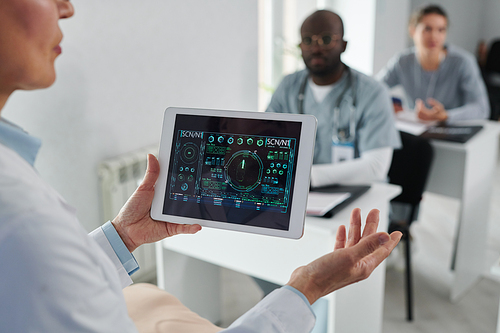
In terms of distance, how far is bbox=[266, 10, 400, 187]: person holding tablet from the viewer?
4.07ft

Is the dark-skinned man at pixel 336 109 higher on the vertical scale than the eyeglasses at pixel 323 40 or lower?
lower

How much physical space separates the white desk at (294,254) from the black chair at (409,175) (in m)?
0.44

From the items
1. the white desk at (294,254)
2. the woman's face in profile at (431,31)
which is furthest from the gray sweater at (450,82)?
the white desk at (294,254)

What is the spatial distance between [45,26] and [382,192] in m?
1.16

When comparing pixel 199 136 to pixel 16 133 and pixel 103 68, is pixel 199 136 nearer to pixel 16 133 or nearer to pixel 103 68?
pixel 16 133

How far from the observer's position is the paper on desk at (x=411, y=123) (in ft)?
7.32

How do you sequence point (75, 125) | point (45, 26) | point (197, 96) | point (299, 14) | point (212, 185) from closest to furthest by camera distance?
point (45, 26)
point (212, 185)
point (75, 125)
point (197, 96)
point (299, 14)

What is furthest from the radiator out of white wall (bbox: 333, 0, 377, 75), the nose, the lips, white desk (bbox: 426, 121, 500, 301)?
white wall (bbox: 333, 0, 377, 75)

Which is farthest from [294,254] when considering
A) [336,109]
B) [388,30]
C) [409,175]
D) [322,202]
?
[388,30]

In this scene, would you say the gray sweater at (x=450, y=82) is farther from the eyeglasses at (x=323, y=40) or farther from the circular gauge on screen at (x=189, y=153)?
the circular gauge on screen at (x=189, y=153)

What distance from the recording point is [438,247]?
249 cm

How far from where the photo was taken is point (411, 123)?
2.33 metres

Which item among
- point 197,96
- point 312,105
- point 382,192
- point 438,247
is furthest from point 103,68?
point 438,247

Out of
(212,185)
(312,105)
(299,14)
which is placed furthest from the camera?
(299,14)
